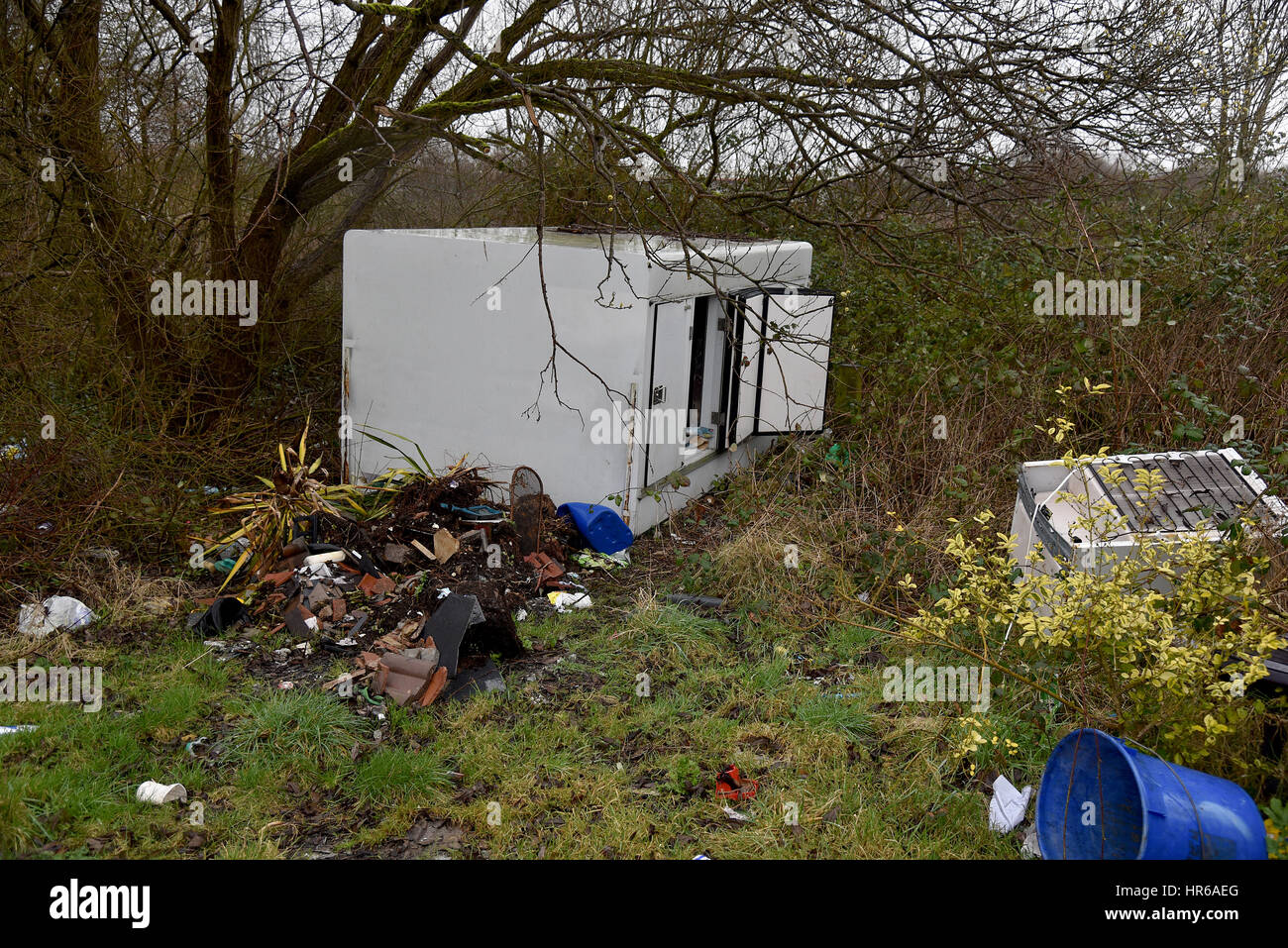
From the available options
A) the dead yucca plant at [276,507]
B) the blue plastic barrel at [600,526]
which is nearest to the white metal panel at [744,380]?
the blue plastic barrel at [600,526]

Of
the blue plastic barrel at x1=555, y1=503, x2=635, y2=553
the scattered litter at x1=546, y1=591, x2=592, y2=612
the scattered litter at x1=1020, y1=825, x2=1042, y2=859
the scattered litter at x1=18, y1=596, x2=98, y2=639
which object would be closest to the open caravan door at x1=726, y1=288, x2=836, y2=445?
the blue plastic barrel at x1=555, y1=503, x2=635, y2=553

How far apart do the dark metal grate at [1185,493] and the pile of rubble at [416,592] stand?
3317 millimetres

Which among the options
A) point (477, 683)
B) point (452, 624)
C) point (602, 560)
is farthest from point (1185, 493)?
point (452, 624)

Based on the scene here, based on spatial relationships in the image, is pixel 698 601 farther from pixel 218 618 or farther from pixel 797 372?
pixel 218 618

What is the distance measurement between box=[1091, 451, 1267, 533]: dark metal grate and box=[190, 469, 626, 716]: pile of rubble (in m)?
3.32

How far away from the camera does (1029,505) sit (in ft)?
17.4

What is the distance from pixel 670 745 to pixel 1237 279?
570 cm

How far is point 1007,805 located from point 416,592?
11.9 ft

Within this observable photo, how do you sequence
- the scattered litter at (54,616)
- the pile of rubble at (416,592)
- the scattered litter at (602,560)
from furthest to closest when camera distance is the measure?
the scattered litter at (602,560), the scattered litter at (54,616), the pile of rubble at (416,592)

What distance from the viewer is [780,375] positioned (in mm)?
7980

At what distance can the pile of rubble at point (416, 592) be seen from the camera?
16.5 ft

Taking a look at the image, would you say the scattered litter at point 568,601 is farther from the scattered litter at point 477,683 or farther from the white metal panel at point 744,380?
the white metal panel at point 744,380

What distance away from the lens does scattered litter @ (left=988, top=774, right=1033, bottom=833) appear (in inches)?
148
